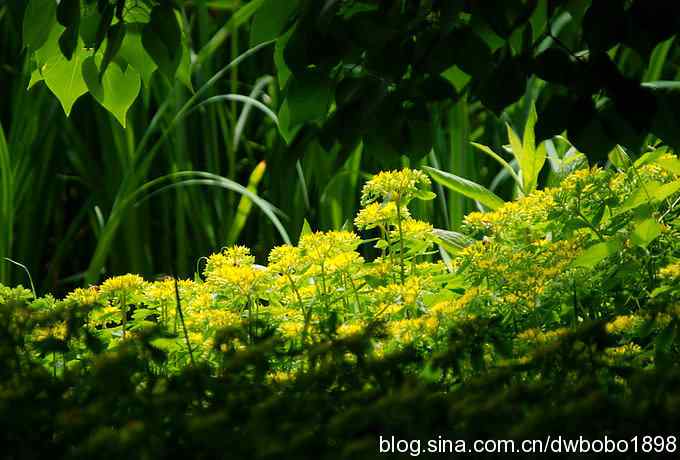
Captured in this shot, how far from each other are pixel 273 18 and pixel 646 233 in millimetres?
895

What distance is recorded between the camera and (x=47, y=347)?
1.65 m

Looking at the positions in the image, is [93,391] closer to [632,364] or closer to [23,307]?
[23,307]

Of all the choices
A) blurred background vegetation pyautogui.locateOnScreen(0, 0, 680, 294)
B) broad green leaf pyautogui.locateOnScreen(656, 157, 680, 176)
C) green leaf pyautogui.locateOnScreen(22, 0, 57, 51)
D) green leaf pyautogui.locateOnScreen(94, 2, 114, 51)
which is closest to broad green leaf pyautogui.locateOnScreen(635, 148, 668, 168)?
broad green leaf pyautogui.locateOnScreen(656, 157, 680, 176)

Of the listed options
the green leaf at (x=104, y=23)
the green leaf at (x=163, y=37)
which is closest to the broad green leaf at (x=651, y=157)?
the green leaf at (x=163, y=37)

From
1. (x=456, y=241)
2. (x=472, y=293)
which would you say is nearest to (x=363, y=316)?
(x=472, y=293)

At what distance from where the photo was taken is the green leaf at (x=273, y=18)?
6.28ft

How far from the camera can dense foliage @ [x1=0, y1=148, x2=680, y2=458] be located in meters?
1.19

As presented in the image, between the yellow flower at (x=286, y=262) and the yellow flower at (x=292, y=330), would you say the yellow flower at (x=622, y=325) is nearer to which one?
the yellow flower at (x=292, y=330)

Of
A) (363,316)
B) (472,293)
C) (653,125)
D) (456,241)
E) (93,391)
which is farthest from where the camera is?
(456,241)

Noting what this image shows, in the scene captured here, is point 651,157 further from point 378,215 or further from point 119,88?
point 119,88

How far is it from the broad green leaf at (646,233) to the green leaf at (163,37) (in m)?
1.02

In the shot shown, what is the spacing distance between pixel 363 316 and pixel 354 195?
1740mm

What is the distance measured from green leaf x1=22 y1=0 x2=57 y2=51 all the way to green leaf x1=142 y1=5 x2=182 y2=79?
0.90ft

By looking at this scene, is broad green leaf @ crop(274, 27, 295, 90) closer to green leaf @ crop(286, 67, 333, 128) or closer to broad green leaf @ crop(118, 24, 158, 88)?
green leaf @ crop(286, 67, 333, 128)
